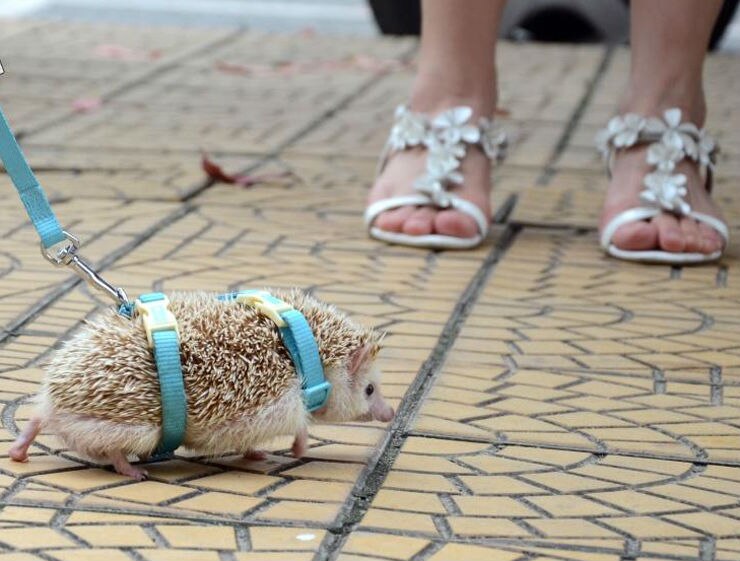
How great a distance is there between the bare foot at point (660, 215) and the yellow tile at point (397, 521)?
2.19 m

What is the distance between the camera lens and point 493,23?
4.87 meters

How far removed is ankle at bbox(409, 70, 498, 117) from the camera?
489 cm

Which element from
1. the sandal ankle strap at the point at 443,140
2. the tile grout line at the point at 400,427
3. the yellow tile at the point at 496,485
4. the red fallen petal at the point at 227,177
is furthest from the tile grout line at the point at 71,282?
the yellow tile at the point at 496,485

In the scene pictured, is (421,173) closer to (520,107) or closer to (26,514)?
(26,514)

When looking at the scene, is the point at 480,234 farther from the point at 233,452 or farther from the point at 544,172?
the point at 233,452

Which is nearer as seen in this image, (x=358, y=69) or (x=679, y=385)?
(x=679, y=385)

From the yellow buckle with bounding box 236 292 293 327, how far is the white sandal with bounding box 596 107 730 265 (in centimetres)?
211

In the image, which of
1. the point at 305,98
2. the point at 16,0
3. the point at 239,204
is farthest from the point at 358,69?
the point at 16,0

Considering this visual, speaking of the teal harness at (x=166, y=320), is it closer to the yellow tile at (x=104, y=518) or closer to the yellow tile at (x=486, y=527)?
the yellow tile at (x=104, y=518)

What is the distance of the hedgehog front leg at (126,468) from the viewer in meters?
2.72

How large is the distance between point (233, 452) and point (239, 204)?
249 cm

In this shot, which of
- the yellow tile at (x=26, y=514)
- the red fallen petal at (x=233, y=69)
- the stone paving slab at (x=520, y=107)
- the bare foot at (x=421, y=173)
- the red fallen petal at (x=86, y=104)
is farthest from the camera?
the red fallen petal at (x=233, y=69)

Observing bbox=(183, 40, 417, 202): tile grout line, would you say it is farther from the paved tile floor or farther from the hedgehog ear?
the hedgehog ear

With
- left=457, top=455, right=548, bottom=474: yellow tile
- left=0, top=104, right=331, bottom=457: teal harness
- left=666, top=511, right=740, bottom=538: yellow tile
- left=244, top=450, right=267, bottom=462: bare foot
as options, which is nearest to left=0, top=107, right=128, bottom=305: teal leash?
left=0, top=104, right=331, bottom=457: teal harness
